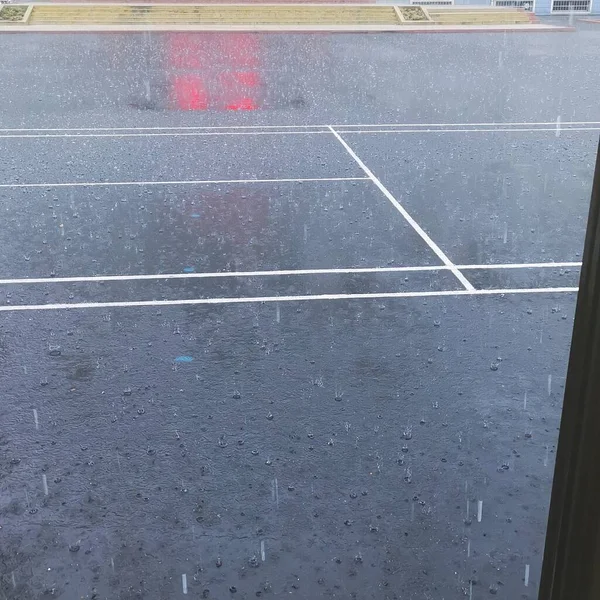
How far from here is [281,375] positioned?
222 inches

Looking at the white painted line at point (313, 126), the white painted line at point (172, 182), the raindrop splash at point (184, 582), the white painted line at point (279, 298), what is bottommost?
the white painted line at point (313, 126)

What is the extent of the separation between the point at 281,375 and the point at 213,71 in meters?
17.6

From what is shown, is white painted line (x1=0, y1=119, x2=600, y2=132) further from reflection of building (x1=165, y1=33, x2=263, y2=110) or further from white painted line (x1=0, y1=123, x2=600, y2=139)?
reflection of building (x1=165, y1=33, x2=263, y2=110)

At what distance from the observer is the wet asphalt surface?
3.88 metres

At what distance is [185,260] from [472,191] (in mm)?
4279

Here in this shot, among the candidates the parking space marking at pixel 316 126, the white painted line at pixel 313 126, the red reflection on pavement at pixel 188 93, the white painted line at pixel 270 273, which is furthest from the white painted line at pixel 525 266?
the red reflection on pavement at pixel 188 93

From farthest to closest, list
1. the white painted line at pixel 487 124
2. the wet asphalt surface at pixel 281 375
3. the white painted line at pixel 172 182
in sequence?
the white painted line at pixel 487 124
the white painted line at pixel 172 182
the wet asphalt surface at pixel 281 375

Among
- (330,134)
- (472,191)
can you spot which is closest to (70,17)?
(330,134)

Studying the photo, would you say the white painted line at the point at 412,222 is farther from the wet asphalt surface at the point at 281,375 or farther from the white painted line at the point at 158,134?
the white painted line at the point at 158,134

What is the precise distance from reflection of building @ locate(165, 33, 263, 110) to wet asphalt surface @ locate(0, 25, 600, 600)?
4612mm

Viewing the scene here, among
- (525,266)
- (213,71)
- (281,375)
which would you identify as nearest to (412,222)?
(525,266)

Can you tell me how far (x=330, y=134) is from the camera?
14.0 m

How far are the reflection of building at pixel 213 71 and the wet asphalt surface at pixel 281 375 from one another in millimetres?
4612

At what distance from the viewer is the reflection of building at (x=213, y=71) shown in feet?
57.6
